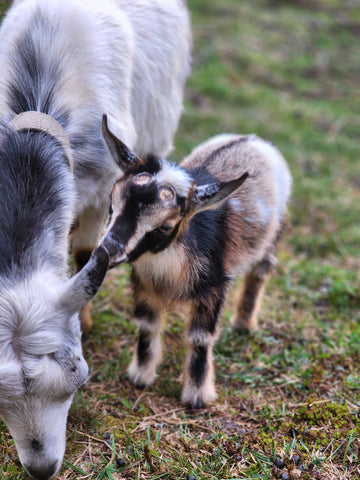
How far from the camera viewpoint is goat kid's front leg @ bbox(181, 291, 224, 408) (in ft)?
12.3

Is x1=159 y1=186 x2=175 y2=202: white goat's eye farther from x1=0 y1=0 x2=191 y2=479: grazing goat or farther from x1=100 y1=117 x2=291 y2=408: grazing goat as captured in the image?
x1=0 y1=0 x2=191 y2=479: grazing goat

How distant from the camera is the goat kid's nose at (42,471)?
8.67 ft

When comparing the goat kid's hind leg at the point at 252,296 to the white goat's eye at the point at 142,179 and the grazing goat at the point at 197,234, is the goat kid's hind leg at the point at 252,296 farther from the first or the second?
the white goat's eye at the point at 142,179

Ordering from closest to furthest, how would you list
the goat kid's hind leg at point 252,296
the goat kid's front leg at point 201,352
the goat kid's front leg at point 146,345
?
the goat kid's front leg at point 201,352 → the goat kid's front leg at point 146,345 → the goat kid's hind leg at point 252,296

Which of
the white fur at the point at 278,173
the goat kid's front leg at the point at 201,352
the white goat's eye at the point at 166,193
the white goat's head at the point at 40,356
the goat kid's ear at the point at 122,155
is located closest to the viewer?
the white goat's head at the point at 40,356

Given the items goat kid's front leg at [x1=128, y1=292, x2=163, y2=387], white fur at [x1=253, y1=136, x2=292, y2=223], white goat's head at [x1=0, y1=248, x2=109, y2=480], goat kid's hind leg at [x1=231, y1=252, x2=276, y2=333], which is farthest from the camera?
goat kid's hind leg at [x1=231, y1=252, x2=276, y2=333]

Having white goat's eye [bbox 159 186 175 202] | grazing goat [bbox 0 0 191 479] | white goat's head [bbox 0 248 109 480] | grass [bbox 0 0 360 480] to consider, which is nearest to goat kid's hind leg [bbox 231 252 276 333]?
grass [bbox 0 0 360 480]

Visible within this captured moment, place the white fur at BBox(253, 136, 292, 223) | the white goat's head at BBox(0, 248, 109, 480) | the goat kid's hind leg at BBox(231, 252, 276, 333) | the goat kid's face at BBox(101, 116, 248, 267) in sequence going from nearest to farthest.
A: 1. the white goat's head at BBox(0, 248, 109, 480)
2. the goat kid's face at BBox(101, 116, 248, 267)
3. the white fur at BBox(253, 136, 292, 223)
4. the goat kid's hind leg at BBox(231, 252, 276, 333)

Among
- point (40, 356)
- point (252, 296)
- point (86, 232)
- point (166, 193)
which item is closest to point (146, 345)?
point (86, 232)

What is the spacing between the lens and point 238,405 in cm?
384

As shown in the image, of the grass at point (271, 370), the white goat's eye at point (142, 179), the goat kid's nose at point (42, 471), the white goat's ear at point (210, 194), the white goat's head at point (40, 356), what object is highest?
the white goat's eye at point (142, 179)

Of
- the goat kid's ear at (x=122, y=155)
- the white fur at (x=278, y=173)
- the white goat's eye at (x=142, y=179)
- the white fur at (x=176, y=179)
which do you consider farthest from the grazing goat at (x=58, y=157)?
the white fur at (x=278, y=173)

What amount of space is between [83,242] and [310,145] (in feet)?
17.6

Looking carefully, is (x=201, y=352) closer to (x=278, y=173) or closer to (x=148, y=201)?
(x=148, y=201)
